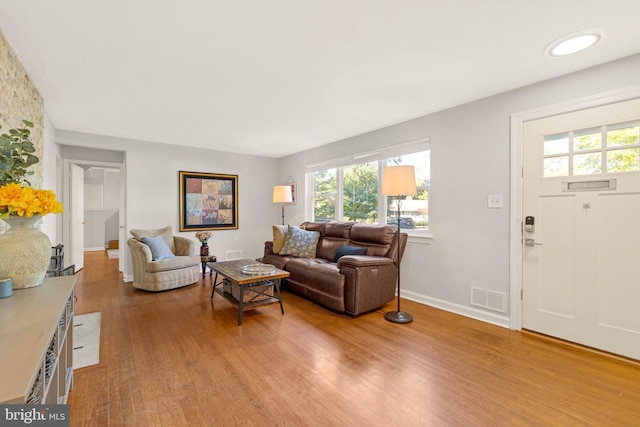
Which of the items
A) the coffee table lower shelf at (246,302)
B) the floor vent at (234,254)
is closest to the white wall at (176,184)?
the floor vent at (234,254)

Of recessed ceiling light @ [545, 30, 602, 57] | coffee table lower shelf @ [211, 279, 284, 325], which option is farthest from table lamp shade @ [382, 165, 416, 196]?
coffee table lower shelf @ [211, 279, 284, 325]

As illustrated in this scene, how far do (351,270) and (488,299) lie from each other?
1418mm

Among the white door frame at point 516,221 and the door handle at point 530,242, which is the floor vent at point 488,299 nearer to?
the white door frame at point 516,221

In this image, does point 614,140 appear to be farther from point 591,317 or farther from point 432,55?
point 432,55

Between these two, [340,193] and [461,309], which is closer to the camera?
[461,309]

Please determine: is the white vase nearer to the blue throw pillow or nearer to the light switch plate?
the blue throw pillow

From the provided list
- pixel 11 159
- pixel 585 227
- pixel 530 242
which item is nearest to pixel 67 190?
pixel 11 159

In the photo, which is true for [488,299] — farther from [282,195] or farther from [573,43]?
[282,195]

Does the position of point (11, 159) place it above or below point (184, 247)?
above

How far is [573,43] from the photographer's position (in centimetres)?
205

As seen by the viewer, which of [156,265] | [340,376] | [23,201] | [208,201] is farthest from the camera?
[208,201]

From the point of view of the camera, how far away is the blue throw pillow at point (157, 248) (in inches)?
163

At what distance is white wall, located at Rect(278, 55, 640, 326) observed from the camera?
265cm

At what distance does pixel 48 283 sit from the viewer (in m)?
1.58
